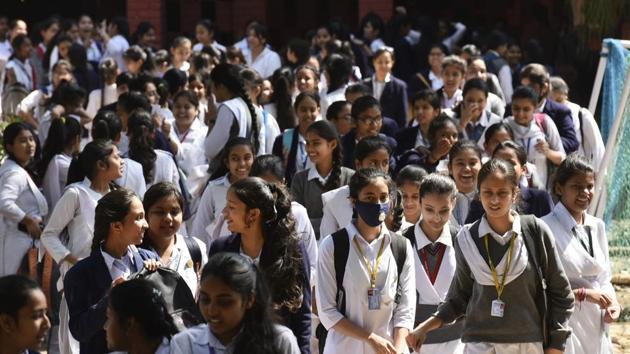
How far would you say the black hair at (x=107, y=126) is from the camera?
9.99 meters

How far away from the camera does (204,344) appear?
4.89 m

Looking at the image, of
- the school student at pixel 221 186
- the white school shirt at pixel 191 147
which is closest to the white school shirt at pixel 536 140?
the white school shirt at pixel 191 147

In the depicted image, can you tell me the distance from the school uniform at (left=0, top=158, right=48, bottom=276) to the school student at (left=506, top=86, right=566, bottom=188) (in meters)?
3.75

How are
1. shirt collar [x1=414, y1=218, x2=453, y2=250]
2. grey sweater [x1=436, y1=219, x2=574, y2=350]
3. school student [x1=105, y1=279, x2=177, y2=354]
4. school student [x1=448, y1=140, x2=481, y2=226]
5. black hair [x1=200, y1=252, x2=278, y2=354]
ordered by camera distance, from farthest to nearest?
school student [x1=448, y1=140, x2=481, y2=226] < shirt collar [x1=414, y1=218, x2=453, y2=250] < grey sweater [x1=436, y1=219, x2=574, y2=350] < school student [x1=105, y1=279, x2=177, y2=354] < black hair [x1=200, y1=252, x2=278, y2=354]

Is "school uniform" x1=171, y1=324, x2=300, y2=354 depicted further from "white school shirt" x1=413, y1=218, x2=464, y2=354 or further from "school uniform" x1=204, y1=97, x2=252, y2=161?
"school uniform" x1=204, y1=97, x2=252, y2=161

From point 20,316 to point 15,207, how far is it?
484cm

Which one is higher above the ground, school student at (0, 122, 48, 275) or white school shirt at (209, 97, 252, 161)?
white school shirt at (209, 97, 252, 161)

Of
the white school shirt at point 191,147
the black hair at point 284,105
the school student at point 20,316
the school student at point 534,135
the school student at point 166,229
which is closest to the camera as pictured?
the school student at point 20,316

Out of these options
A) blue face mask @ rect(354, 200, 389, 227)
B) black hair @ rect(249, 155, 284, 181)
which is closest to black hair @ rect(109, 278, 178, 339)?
blue face mask @ rect(354, 200, 389, 227)

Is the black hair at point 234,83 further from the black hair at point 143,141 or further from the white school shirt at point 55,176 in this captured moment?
the white school shirt at point 55,176

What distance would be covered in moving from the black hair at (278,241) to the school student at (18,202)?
354 centimetres

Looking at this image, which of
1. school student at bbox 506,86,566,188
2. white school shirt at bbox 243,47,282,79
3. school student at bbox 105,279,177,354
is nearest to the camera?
school student at bbox 105,279,177,354

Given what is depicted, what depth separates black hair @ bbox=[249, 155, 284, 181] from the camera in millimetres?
8156

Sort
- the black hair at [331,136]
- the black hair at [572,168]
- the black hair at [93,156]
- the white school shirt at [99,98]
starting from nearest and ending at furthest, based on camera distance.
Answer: the black hair at [572,168]
the black hair at [93,156]
the black hair at [331,136]
the white school shirt at [99,98]
